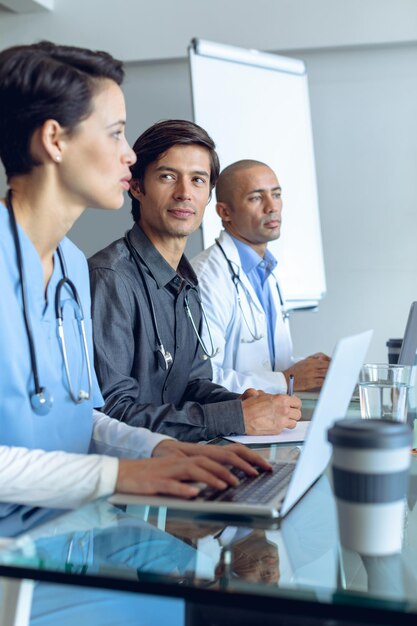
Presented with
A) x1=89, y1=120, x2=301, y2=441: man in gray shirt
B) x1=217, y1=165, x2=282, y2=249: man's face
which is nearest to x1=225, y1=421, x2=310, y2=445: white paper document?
x1=89, y1=120, x2=301, y2=441: man in gray shirt

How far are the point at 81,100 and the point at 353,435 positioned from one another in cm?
81

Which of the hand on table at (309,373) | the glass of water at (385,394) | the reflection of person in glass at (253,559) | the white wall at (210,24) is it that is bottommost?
the hand on table at (309,373)

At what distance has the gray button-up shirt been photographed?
5.71ft

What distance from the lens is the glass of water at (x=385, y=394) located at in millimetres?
1551

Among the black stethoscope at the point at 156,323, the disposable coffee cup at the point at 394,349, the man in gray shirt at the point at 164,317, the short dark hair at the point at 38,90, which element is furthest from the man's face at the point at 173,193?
the short dark hair at the point at 38,90

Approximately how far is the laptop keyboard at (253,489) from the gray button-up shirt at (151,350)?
0.47 m

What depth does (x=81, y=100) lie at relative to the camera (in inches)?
55.6

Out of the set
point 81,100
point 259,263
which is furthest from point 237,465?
point 259,263

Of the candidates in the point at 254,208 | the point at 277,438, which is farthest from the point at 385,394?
the point at 254,208

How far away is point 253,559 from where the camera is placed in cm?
96

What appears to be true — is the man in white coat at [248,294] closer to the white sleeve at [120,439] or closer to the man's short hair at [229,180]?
the man's short hair at [229,180]

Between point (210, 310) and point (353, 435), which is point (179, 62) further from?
point (353, 435)

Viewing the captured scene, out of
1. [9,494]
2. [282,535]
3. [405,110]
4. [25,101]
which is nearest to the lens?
[282,535]

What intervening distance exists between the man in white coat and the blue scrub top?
996 mm
